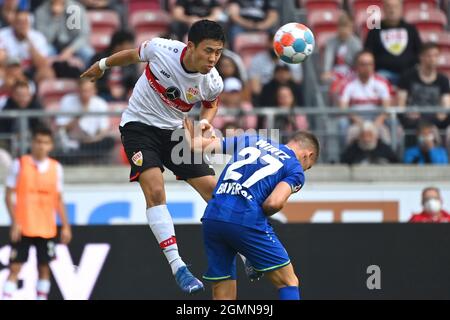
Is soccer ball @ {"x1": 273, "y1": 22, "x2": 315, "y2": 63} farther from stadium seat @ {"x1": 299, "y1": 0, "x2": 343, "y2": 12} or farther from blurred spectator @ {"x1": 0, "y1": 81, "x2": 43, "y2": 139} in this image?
stadium seat @ {"x1": 299, "y1": 0, "x2": 343, "y2": 12}

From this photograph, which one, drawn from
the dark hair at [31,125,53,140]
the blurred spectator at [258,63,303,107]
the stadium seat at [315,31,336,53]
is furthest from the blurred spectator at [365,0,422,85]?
the dark hair at [31,125,53,140]

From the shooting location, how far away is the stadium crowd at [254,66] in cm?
1498

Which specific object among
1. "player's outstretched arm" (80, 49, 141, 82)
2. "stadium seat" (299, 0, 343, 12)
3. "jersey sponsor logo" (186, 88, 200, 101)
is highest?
"stadium seat" (299, 0, 343, 12)

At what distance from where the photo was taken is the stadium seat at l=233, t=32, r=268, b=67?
16938 mm

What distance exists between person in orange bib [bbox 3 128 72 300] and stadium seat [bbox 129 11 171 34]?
383 centimetres

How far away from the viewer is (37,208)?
45.6 feet

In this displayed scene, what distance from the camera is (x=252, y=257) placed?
9.87 metres

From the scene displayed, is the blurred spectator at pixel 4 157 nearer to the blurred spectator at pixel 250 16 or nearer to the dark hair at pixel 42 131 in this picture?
the dark hair at pixel 42 131

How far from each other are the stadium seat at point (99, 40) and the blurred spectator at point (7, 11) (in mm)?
1202

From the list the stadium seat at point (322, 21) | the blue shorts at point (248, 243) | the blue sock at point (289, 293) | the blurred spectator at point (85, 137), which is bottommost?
the blue sock at point (289, 293)

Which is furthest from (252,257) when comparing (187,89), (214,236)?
(187,89)

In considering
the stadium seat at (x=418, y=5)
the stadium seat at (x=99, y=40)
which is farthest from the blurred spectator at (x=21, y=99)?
the stadium seat at (x=418, y=5)
